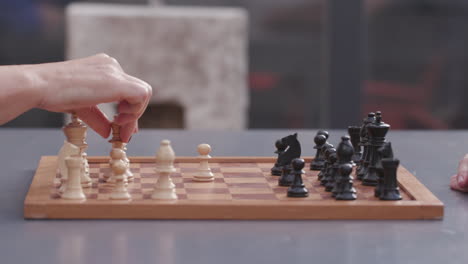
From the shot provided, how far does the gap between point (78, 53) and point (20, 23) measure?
2.10 m

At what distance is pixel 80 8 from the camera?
3818mm

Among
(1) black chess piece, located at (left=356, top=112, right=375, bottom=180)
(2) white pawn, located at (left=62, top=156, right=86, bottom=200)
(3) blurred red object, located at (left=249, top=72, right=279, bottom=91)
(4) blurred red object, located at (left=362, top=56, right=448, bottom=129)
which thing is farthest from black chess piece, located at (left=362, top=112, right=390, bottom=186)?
(3) blurred red object, located at (left=249, top=72, right=279, bottom=91)

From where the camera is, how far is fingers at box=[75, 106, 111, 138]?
1.63m

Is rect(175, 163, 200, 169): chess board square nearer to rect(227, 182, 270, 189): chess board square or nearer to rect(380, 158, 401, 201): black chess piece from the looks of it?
rect(227, 182, 270, 189): chess board square

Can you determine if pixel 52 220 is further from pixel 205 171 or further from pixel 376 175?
pixel 376 175

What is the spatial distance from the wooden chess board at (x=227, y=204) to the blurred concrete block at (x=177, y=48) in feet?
7.65

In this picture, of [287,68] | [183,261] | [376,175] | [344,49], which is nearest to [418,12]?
[287,68]

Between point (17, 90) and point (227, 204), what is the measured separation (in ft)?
1.43

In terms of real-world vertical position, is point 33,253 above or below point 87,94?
below

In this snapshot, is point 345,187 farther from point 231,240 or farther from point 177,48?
point 177,48

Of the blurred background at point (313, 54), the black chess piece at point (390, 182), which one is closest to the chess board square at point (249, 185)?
the black chess piece at point (390, 182)

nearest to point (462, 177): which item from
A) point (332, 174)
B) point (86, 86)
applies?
point (332, 174)

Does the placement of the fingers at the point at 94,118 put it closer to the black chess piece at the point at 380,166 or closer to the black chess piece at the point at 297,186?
the black chess piece at the point at 297,186

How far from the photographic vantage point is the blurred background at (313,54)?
5797 millimetres
